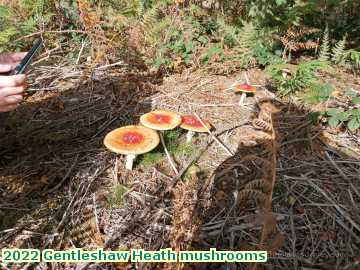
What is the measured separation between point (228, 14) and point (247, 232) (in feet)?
15.1

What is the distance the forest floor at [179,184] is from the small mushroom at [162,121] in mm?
107

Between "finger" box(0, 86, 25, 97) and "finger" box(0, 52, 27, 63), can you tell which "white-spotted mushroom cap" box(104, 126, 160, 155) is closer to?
"finger" box(0, 86, 25, 97)

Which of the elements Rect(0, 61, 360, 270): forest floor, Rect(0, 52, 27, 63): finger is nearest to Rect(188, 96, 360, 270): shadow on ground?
Rect(0, 61, 360, 270): forest floor

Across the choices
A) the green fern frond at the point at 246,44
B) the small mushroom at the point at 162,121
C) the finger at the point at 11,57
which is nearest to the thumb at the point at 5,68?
the finger at the point at 11,57

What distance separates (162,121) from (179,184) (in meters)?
0.66

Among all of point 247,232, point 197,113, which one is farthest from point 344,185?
point 197,113

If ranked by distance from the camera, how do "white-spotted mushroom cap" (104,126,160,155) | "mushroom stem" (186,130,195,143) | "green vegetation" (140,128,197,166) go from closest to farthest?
1. "white-spotted mushroom cap" (104,126,160,155)
2. "green vegetation" (140,128,197,166)
3. "mushroom stem" (186,130,195,143)

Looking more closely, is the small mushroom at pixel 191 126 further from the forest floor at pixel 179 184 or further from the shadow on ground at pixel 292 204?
the shadow on ground at pixel 292 204

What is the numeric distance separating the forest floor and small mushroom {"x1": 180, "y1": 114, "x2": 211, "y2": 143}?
0.11 meters

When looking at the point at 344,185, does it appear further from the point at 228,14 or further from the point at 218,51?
the point at 228,14

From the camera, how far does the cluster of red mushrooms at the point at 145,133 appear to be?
2826 mm

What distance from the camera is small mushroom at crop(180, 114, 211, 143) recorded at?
333 cm

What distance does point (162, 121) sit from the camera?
322 centimetres

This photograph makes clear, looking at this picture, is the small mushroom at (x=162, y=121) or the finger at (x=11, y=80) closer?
the finger at (x=11, y=80)
